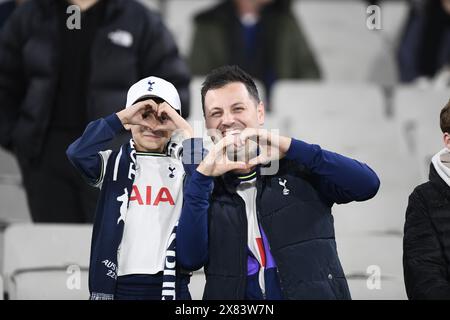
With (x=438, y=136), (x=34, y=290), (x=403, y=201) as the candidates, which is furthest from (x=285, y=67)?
(x=34, y=290)

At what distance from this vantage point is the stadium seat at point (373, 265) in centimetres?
312

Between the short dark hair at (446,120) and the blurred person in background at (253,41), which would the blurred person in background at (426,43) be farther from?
the short dark hair at (446,120)

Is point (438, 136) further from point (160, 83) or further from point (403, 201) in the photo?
point (160, 83)

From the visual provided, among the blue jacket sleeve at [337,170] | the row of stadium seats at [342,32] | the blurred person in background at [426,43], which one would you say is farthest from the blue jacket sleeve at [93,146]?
the row of stadium seats at [342,32]

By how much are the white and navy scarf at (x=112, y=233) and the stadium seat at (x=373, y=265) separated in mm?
773

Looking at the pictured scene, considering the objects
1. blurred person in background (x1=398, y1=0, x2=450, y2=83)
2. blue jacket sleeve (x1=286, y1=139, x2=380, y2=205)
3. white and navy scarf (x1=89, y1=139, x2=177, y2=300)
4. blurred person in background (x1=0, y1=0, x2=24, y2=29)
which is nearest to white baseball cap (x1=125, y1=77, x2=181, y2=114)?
white and navy scarf (x1=89, y1=139, x2=177, y2=300)

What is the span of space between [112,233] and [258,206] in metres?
0.41

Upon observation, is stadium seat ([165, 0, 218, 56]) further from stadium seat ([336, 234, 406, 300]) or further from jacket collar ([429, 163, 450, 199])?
jacket collar ([429, 163, 450, 199])

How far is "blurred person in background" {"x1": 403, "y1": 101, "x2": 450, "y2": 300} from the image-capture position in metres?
2.58

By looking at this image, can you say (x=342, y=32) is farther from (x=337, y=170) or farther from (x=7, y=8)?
(x=337, y=170)

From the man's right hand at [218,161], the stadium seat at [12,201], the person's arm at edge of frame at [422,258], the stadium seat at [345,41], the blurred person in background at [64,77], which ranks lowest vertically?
the person's arm at edge of frame at [422,258]

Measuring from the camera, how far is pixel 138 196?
2674 mm

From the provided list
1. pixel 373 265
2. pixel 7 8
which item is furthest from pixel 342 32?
pixel 373 265
